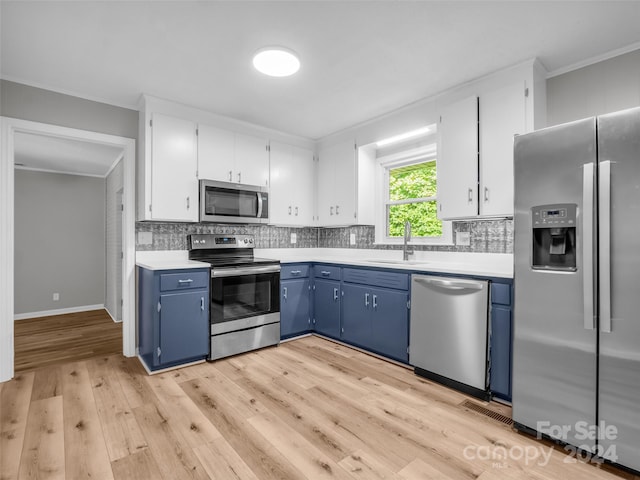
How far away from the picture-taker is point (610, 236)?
1.61m

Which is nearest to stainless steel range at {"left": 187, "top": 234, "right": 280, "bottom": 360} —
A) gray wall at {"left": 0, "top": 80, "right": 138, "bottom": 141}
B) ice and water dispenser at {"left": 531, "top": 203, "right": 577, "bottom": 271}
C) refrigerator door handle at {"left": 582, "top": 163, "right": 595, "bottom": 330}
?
gray wall at {"left": 0, "top": 80, "right": 138, "bottom": 141}

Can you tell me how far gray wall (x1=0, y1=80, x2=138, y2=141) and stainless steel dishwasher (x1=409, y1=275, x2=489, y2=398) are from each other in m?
Answer: 3.03

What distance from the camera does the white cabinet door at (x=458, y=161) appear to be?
2.69 meters

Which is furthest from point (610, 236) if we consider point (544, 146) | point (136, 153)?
point (136, 153)

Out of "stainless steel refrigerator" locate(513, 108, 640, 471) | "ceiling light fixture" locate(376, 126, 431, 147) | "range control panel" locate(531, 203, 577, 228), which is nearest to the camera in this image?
"stainless steel refrigerator" locate(513, 108, 640, 471)

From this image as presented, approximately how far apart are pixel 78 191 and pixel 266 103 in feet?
12.8

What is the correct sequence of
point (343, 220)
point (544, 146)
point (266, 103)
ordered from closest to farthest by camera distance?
point (544, 146)
point (266, 103)
point (343, 220)

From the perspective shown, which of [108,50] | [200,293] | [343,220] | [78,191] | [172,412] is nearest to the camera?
[172,412]

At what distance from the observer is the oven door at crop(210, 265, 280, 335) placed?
297cm

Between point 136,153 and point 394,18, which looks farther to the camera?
point 136,153

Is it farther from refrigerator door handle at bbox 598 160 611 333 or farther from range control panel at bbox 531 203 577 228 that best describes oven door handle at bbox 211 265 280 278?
refrigerator door handle at bbox 598 160 611 333

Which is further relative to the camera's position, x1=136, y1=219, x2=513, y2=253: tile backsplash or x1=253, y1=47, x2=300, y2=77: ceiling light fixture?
x1=136, y1=219, x2=513, y2=253: tile backsplash

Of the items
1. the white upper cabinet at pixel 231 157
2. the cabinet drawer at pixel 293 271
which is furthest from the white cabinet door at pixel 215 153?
the cabinet drawer at pixel 293 271

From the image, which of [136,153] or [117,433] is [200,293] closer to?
[117,433]
